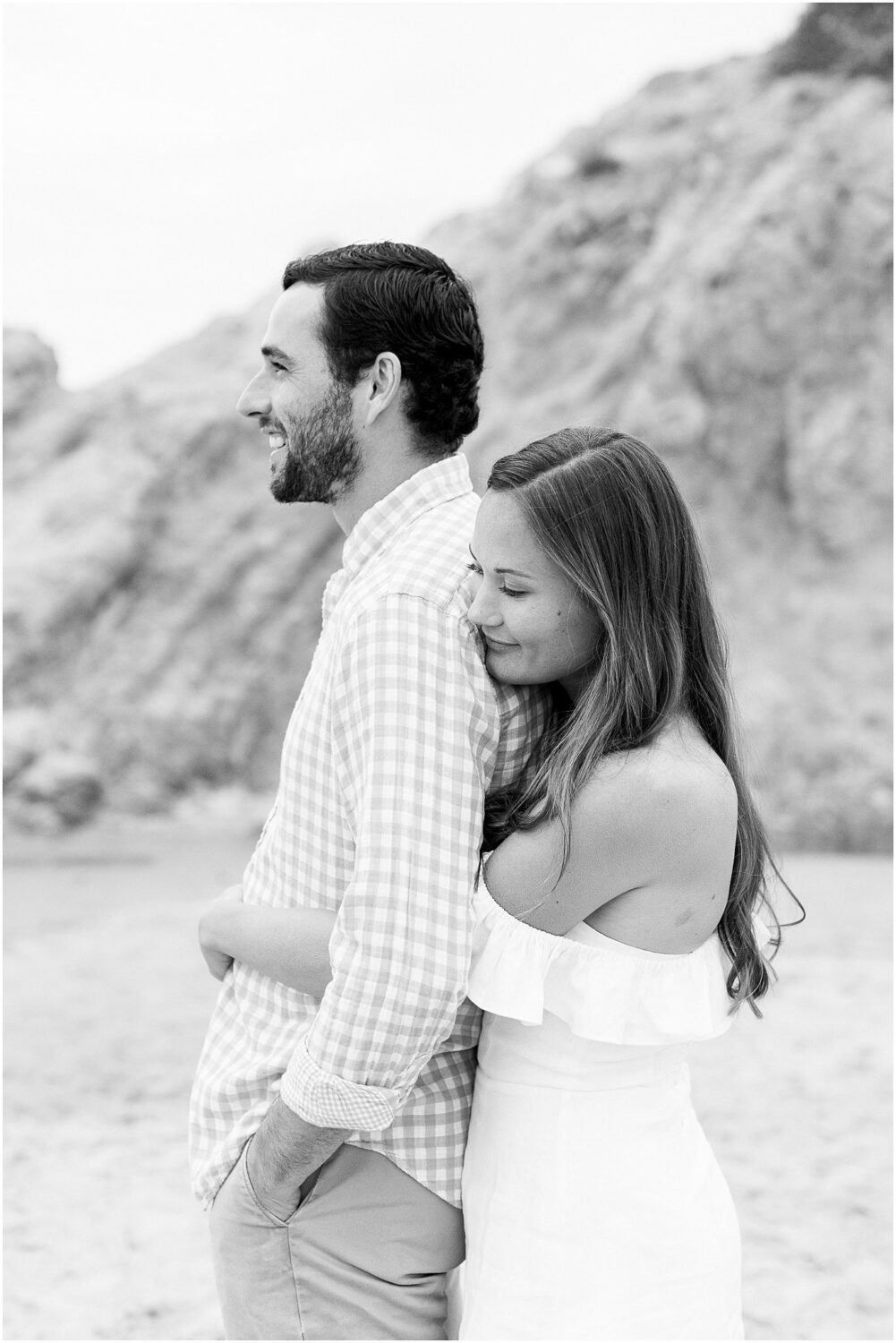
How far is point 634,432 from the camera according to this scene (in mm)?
13680

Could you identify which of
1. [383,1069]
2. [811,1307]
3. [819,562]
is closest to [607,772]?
[383,1069]

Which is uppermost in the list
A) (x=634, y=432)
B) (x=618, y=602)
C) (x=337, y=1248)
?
(x=618, y=602)

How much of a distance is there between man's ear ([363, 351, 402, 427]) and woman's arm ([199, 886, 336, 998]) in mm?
688

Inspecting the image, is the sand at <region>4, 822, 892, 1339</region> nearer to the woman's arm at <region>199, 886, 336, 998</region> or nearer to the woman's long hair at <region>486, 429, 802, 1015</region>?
the woman's arm at <region>199, 886, 336, 998</region>

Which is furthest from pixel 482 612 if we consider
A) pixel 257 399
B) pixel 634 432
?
pixel 634 432

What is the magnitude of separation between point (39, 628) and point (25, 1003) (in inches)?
318

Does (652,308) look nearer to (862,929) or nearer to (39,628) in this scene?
(39,628)

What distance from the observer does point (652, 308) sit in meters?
13.9

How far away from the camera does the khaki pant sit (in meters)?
1.70

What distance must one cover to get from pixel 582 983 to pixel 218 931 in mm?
511

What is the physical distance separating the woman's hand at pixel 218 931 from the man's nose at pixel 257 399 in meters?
0.68

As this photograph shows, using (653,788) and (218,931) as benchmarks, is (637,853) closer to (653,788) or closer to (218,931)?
(653,788)

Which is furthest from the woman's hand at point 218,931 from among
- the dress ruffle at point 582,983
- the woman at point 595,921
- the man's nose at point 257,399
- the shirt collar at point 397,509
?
the man's nose at point 257,399

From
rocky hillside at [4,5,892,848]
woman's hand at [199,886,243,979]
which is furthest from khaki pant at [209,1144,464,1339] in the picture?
rocky hillside at [4,5,892,848]
